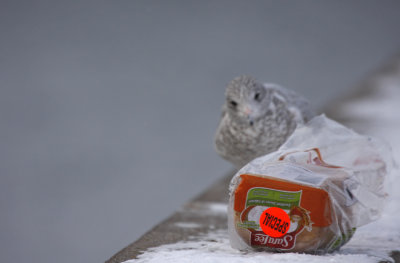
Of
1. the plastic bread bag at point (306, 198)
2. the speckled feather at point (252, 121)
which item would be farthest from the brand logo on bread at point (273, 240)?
the speckled feather at point (252, 121)

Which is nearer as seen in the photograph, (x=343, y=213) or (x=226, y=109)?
(x=343, y=213)

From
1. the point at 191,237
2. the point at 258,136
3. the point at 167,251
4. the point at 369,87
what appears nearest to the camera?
the point at 167,251

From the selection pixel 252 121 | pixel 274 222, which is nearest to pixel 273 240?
pixel 274 222

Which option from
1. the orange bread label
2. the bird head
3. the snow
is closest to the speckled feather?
the bird head

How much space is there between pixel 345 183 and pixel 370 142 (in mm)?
186

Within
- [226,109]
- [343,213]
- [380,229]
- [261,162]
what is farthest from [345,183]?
[226,109]

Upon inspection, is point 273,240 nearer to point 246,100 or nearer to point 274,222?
point 274,222

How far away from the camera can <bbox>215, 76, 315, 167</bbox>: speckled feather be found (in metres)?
1.34

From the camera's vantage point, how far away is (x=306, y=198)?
34.6 inches

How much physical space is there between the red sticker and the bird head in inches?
Result: 18.8

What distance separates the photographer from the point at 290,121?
137cm

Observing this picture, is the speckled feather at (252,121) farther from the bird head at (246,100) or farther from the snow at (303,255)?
the snow at (303,255)

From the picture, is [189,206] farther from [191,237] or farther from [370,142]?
[370,142]

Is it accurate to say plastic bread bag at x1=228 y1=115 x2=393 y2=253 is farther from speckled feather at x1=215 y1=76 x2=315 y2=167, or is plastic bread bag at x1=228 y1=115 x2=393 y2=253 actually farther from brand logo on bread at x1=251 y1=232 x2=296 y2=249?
speckled feather at x1=215 y1=76 x2=315 y2=167
